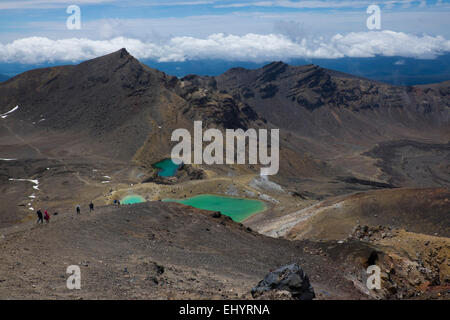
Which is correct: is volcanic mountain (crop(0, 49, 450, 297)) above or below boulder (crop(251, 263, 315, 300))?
below

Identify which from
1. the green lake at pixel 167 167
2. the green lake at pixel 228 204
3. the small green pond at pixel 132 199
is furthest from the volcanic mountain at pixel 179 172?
the green lake at pixel 167 167

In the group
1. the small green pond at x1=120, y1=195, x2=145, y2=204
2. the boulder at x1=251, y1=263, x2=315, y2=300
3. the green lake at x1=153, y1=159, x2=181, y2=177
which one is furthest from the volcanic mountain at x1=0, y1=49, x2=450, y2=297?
the boulder at x1=251, y1=263, x2=315, y2=300

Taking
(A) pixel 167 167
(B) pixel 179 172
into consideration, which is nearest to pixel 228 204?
(B) pixel 179 172

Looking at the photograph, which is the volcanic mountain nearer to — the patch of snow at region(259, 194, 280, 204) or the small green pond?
the patch of snow at region(259, 194, 280, 204)

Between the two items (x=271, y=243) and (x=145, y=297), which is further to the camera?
(x=271, y=243)

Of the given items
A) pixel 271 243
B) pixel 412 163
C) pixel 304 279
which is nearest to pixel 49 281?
pixel 304 279

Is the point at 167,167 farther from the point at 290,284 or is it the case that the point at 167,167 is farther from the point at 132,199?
the point at 290,284
